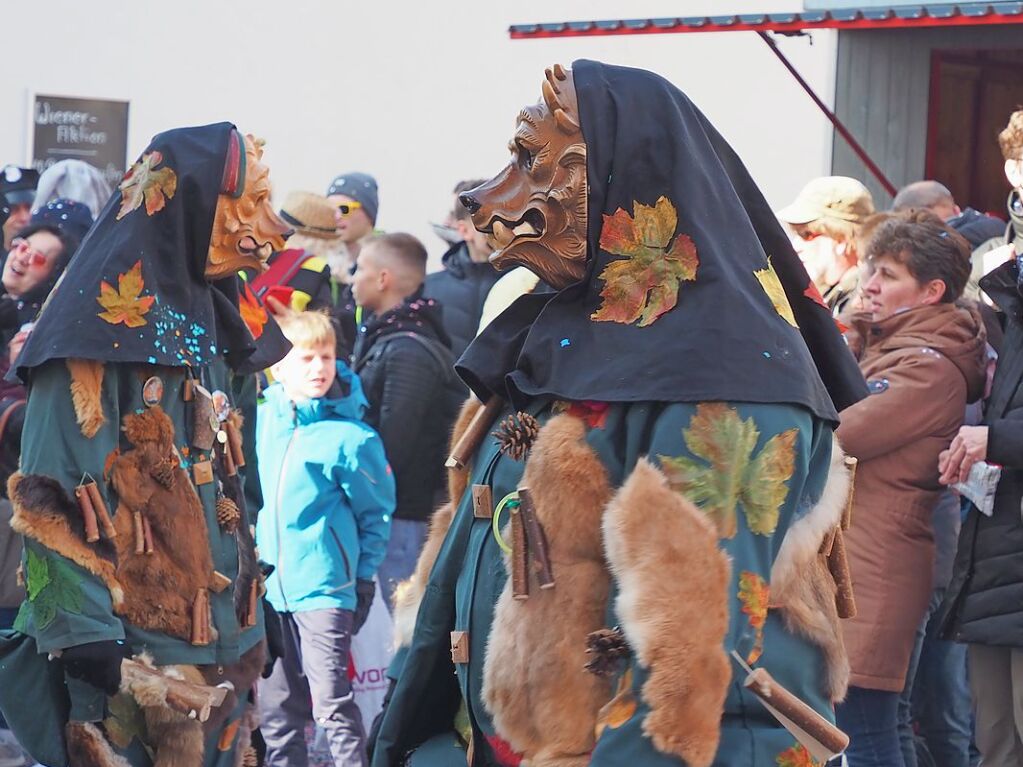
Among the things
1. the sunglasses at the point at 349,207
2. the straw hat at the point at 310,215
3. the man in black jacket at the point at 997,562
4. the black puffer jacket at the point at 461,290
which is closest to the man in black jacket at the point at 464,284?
the black puffer jacket at the point at 461,290

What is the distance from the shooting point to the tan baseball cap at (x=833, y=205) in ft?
19.5

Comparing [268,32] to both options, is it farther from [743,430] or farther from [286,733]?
[743,430]

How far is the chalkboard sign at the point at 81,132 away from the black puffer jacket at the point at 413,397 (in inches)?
170

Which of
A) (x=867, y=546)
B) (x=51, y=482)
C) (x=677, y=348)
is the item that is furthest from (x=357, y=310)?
(x=677, y=348)

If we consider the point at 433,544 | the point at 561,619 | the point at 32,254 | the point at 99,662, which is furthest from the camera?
the point at 32,254

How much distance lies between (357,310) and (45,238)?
8.15ft

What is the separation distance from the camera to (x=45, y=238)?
5461 mm

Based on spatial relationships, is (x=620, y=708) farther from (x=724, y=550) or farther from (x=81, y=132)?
(x=81, y=132)

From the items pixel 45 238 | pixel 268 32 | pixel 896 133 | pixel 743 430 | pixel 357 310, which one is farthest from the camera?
pixel 268 32

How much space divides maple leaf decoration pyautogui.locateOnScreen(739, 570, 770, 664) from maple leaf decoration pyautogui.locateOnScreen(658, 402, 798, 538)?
7 cm

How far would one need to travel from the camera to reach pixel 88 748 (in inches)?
150

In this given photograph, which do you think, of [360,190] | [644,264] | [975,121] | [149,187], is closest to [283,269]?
[360,190]

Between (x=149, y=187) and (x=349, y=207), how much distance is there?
15.2ft

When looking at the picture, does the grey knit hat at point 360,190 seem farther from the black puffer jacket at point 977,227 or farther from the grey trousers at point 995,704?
the grey trousers at point 995,704
